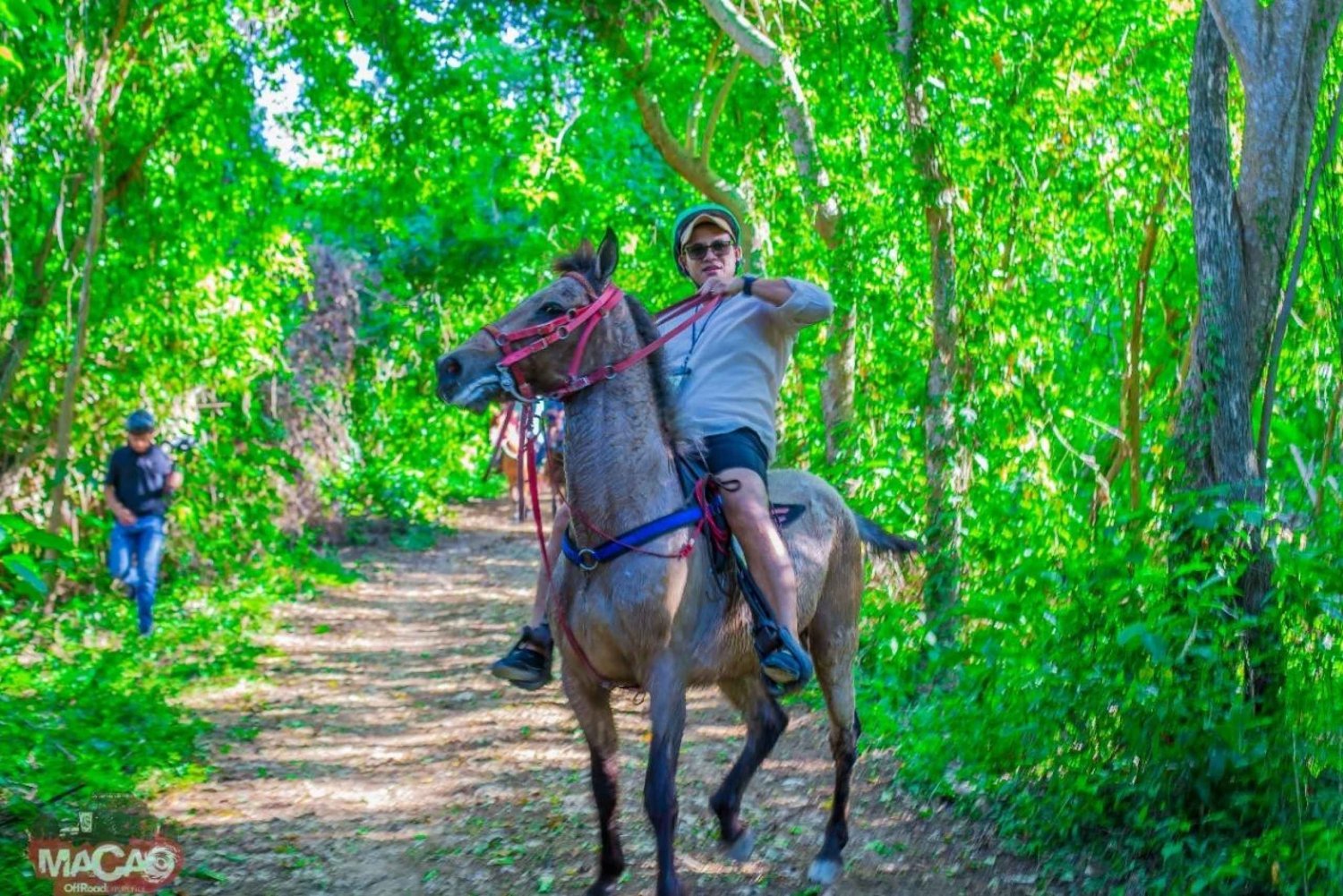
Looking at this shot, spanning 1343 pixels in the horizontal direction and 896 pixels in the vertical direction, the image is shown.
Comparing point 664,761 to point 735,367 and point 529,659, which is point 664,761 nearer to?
point 529,659

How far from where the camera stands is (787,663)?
16.4 ft

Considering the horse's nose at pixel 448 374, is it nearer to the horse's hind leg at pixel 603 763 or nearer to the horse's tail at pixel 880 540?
the horse's hind leg at pixel 603 763

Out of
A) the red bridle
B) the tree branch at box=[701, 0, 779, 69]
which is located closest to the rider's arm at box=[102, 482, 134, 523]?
the tree branch at box=[701, 0, 779, 69]

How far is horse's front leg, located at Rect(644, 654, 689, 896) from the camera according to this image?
469cm

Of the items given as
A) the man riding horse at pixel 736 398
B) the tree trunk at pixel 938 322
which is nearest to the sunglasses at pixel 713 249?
the man riding horse at pixel 736 398

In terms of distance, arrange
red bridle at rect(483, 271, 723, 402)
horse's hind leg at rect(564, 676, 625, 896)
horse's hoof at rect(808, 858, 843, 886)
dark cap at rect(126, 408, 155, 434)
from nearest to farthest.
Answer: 1. red bridle at rect(483, 271, 723, 402)
2. horse's hind leg at rect(564, 676, 625, 896)
3. horse's hoof at rect(808, 858, 843, 886)
4. dark cap at rect(126, 408, 155, 434)

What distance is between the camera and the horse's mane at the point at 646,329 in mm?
4914

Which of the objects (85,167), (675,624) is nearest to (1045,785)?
(675,624)

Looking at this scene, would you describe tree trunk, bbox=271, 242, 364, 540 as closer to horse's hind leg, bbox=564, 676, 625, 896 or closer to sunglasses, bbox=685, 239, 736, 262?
sunglasses, bbox=685, 239, 736, 262

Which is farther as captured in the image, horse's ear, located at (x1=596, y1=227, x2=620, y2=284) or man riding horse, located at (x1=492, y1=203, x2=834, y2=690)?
man riding horse, located at (x1=492, y1=203, x2=834, y2=690)

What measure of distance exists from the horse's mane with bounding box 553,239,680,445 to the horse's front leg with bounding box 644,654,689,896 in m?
0.98

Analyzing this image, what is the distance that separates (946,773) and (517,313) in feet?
11.3

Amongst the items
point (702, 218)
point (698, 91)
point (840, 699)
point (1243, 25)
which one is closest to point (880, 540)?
point (840, 699)

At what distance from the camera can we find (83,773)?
20.0 ft
